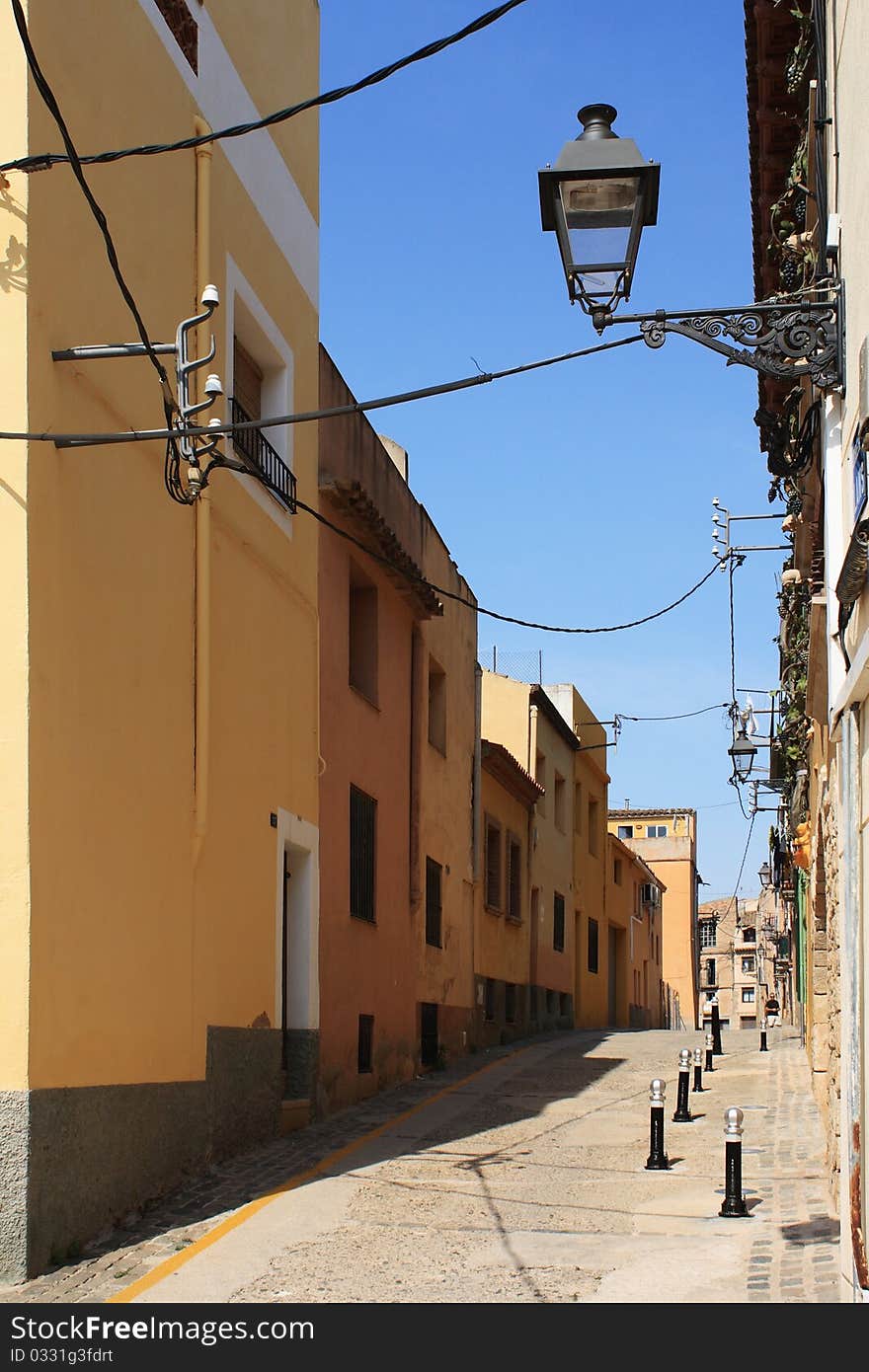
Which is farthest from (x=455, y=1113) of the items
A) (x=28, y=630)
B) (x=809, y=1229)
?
(x=28, y=630)

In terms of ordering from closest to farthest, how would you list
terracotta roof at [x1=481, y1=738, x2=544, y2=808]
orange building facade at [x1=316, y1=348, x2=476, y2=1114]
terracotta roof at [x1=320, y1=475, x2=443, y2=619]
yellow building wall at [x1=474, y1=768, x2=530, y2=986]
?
orange building facade at [x1=316, y1=348, x2=476, y2=1114], terracotta roof at [x1=320, y1=475, x2=443, y2=619], yellow building wall at [x1=474, y1=768, x2=530, y2=986], terracotta roof at [x1=481, y1=738, x2=544, y2=808]

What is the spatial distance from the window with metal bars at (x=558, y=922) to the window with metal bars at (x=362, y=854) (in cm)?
1552

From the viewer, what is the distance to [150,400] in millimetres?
10711

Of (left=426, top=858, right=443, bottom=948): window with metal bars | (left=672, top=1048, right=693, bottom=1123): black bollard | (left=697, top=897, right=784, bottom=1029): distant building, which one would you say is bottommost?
(left=697, top=897, right=784, bottom=1029): distant building

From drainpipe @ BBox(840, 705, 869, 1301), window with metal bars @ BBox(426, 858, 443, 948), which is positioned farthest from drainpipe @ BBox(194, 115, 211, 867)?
window with metal bars @ BBox(426, 858, 443, 948)

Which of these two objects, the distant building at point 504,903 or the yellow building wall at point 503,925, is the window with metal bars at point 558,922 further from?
the yellow building wall at point 503,925

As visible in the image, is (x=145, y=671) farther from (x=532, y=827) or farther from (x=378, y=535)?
(x=532, y=827)

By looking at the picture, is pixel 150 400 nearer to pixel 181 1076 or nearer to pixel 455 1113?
pixel 181 1076

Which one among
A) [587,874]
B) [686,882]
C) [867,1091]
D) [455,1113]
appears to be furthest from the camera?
[686,882]

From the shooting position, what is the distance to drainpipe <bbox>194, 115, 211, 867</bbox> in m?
11.3

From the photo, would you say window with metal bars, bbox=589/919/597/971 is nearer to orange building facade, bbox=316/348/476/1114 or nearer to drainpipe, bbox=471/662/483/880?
drainpipe, bbox=471/662/483/880

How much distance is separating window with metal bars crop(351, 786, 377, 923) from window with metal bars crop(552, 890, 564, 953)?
15.5 metres

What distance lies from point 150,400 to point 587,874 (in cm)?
2830

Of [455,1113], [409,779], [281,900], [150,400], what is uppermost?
[150,400]
